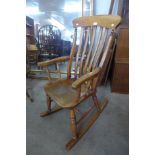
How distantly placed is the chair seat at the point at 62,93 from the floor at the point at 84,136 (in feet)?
1.18

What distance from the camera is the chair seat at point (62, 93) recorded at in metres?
1.11

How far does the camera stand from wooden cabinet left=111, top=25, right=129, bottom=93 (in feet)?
5.78

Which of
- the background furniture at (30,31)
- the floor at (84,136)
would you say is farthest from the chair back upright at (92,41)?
the background furniture at (30,31)

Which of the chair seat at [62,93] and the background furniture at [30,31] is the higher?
the background furniture at [30,31]

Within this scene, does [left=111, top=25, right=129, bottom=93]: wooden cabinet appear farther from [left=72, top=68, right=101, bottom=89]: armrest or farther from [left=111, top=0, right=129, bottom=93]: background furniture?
[left=72, top=68, right=101, bottom=89]: armrest

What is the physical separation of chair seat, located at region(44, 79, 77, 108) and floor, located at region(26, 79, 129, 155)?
360 millimetres

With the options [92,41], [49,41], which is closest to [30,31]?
[49,41]

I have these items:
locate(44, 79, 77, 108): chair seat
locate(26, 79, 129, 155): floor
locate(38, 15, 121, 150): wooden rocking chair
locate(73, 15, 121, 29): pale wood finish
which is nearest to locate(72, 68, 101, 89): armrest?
locate(38, 15, 121, 150): wooden rocking chair

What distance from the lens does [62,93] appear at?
1.26 metres

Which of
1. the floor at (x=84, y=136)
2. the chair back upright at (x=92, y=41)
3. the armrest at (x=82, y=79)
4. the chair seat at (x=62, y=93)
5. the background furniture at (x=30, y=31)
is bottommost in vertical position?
the floor at (x=84, y=136)

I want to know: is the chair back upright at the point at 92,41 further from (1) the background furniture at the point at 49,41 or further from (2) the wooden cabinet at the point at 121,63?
(1) the background furniture at the point at 49,41
